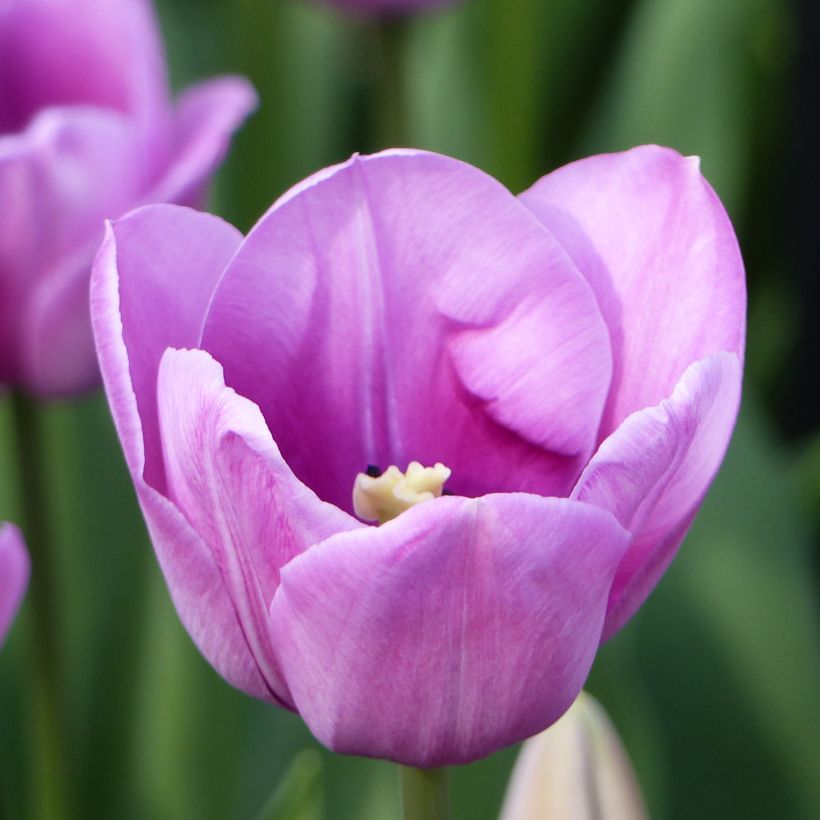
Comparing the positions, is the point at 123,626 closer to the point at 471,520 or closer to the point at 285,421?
the point at 285,421

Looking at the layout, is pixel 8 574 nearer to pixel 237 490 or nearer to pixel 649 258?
pixel 237 490

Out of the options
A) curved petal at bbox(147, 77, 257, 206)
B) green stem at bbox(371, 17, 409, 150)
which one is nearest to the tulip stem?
curved petal at bbox(147, 77, 257, 206)

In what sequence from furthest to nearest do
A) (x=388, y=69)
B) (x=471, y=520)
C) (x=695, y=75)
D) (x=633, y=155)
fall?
(x=695, y=75) → (x=388, y=69) → (x=633, y=155) → (x=471, y=520)

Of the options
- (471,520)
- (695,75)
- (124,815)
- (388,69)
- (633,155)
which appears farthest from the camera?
(695,75)

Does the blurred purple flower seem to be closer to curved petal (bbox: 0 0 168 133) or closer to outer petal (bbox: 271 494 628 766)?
curved petal (bbox: 0 0 168 133)

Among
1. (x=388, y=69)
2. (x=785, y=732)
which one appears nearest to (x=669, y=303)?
(x=785, y=732)

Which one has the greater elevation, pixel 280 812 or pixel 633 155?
pixel 633 155

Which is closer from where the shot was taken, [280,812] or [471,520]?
[471,520]

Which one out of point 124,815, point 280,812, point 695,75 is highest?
point 695,75
